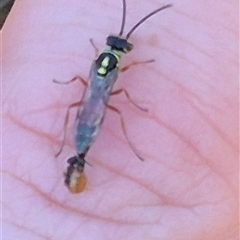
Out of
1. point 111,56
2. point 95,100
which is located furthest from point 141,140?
point 111,56

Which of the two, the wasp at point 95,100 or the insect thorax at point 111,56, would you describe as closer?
the wasp at point 95,100

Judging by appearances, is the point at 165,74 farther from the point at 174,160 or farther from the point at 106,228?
the point at 106,228

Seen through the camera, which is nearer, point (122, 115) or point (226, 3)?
point (122, 115)

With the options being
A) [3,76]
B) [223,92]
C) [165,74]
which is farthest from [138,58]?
[3,76]

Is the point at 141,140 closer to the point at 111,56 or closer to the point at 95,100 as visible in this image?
the point at 95,100
